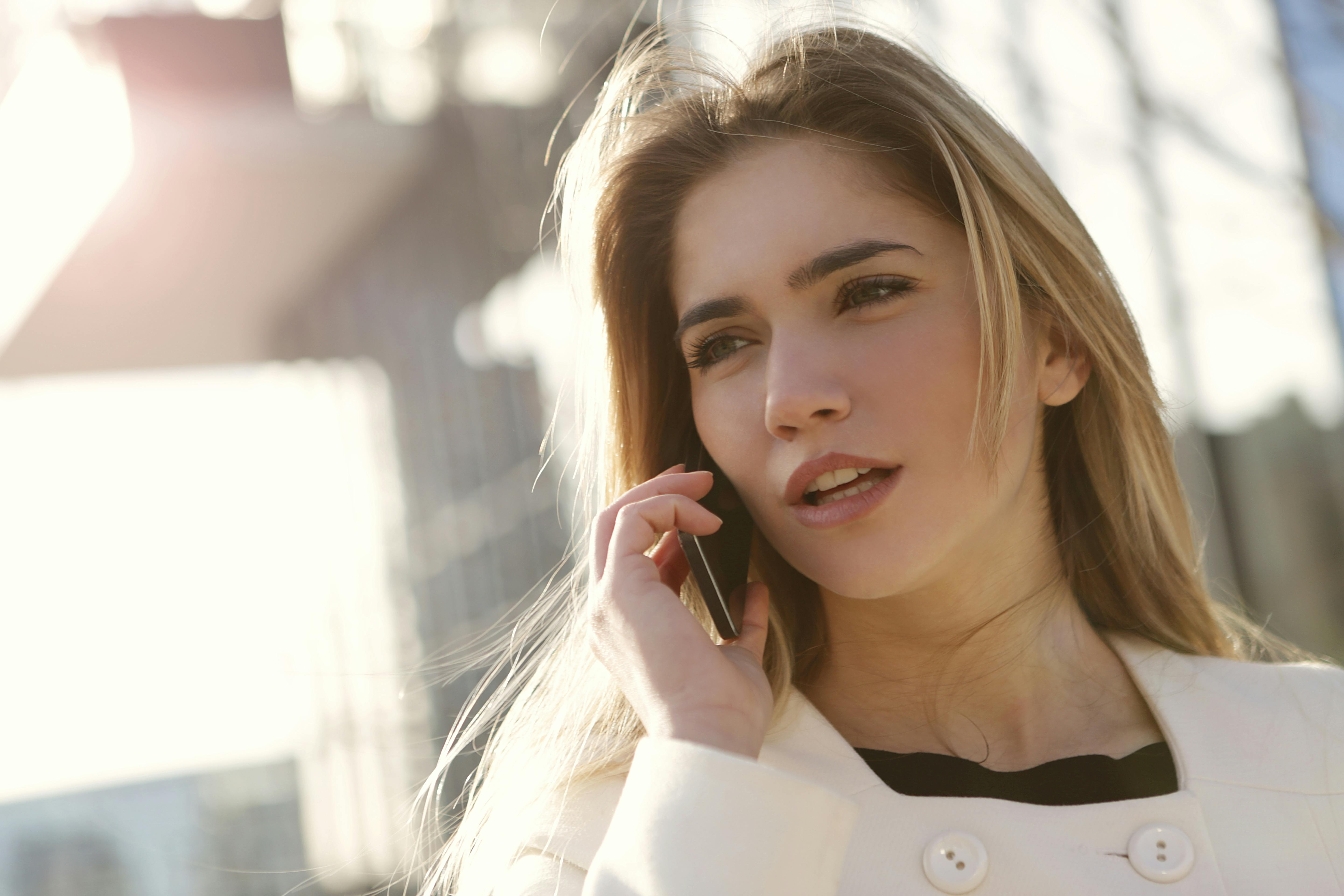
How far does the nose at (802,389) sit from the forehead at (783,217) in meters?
0.11

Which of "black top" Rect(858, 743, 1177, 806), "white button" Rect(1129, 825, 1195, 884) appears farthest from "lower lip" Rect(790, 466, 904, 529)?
"white button" Rect(1129, 825, 1195, 884)

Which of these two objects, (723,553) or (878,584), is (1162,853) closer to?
(878,584)

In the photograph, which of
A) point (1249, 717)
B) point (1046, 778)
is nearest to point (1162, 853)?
point (1046, 778)

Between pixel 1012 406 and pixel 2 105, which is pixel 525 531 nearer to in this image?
pixel 2 105

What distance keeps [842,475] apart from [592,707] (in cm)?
51

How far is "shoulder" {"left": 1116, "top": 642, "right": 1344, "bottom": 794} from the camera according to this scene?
1.53m

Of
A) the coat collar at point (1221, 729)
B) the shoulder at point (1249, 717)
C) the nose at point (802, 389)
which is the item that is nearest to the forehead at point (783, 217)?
the nose at point (802, 389)

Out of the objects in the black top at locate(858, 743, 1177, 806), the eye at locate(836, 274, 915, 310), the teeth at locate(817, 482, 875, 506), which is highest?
the eye at locate(836, 274, 915, 310)

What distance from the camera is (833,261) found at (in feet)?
5.06

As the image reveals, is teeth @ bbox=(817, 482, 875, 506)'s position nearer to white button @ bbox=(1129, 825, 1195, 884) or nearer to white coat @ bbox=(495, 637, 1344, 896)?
white coat @ bbox=(495, 637, 1344, 896)

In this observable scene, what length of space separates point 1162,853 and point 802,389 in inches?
29.7

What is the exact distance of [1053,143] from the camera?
3682 mm

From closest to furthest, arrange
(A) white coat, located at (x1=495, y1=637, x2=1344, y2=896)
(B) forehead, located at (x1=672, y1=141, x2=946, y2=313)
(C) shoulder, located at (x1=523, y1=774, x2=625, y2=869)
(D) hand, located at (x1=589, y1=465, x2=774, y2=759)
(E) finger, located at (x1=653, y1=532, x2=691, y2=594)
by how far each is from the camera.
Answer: (A) white coat, located at (x1=495, y1=637, x2=1344, y2=896) → (D) hand, located at (x1=589, y1=465, x2=774, y2=759) → (C) shoulder, located at (x1=523, y1=774, x2=625, y2=869) → (B) forehead, located at (x1=672, y1=141, x2=946, y2=313) → (E) finger, located at (x1=653, y1=532, x2=691, y2=594)

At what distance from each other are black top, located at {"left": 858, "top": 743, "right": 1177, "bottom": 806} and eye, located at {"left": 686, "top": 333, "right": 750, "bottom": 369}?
0.63 m
